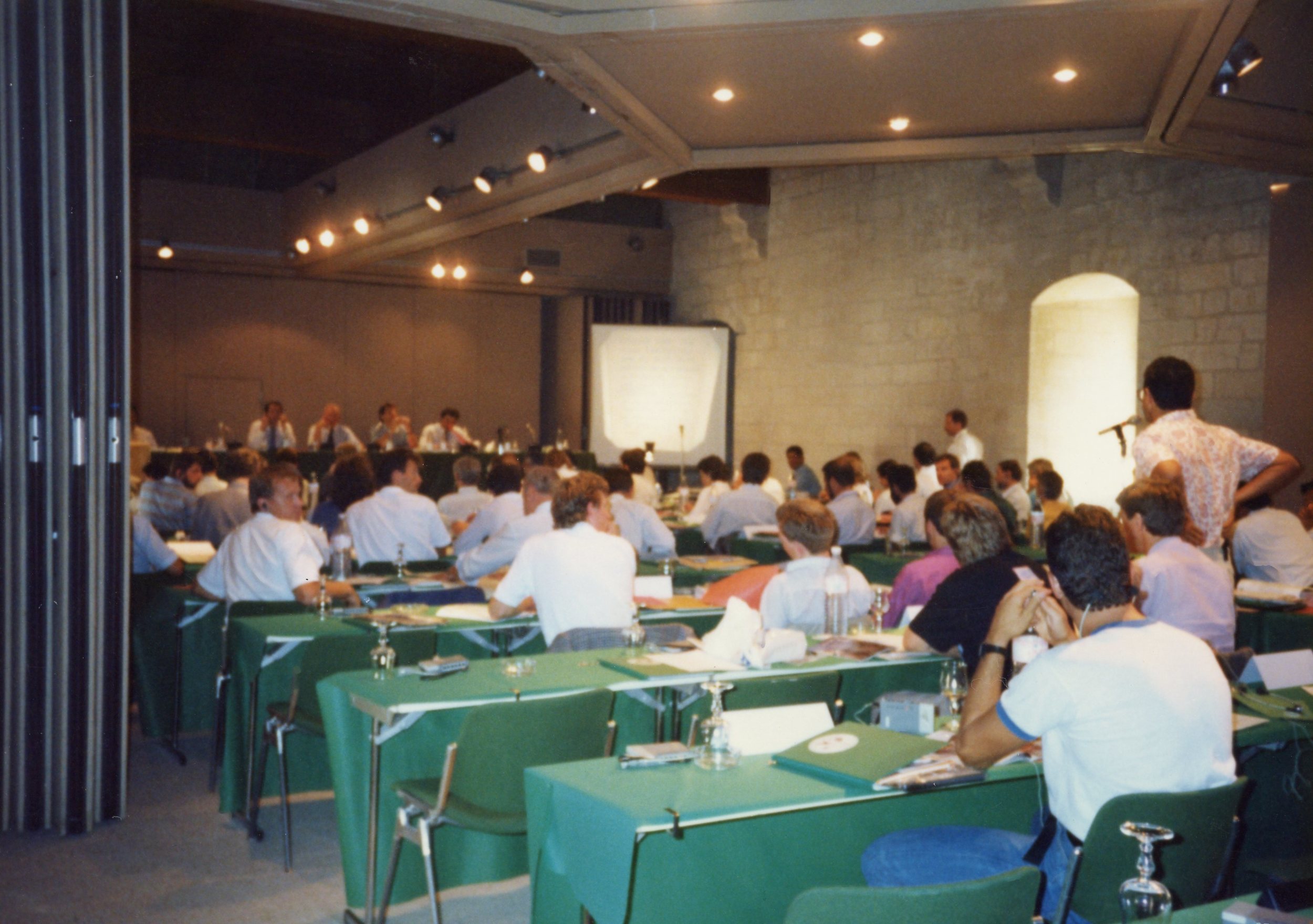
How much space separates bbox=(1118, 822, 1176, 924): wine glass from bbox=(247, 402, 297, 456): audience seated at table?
12373 millimetres

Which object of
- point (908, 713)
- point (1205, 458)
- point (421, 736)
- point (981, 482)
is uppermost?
point (1205, 458)

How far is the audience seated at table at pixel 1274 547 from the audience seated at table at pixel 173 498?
6.26 m

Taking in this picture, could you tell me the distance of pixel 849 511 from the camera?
27.3 feet

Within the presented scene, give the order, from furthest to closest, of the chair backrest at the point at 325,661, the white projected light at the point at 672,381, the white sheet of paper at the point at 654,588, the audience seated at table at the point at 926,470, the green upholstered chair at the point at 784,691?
the white projected light at the point at 672,381 < the audience seated at table at the point at 926,470 < the white sheet of paper at the point at 654,588 < the chair backrest at the point at 325,661 < the green upholstered chair at the point at 784,691

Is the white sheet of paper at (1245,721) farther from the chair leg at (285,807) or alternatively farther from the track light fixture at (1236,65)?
the track light fixture at (1236,65)

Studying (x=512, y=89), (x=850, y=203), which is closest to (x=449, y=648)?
(x=512, y=89)

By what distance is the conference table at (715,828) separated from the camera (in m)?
2.33

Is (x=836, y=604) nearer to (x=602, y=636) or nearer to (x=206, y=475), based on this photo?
(x=602, y=636)

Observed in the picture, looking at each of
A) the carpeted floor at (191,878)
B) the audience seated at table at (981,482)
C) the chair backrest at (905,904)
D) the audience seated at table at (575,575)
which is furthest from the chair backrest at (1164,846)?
the audience seated at table at (981,482)

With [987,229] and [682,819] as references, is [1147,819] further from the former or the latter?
[987,229]

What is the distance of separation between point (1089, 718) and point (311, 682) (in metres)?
2.53

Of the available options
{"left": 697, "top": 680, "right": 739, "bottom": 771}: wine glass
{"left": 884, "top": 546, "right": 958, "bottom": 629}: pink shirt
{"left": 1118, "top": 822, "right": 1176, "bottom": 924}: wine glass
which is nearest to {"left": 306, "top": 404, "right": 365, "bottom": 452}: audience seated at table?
{"left": 884, "top": 546, "right": 958, "bottom": 629}: pink shirt

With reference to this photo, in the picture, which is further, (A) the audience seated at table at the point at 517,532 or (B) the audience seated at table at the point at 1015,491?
(B) the audience seated at table at the point at 1015,491

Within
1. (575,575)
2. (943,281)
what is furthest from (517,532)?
(943,281)
